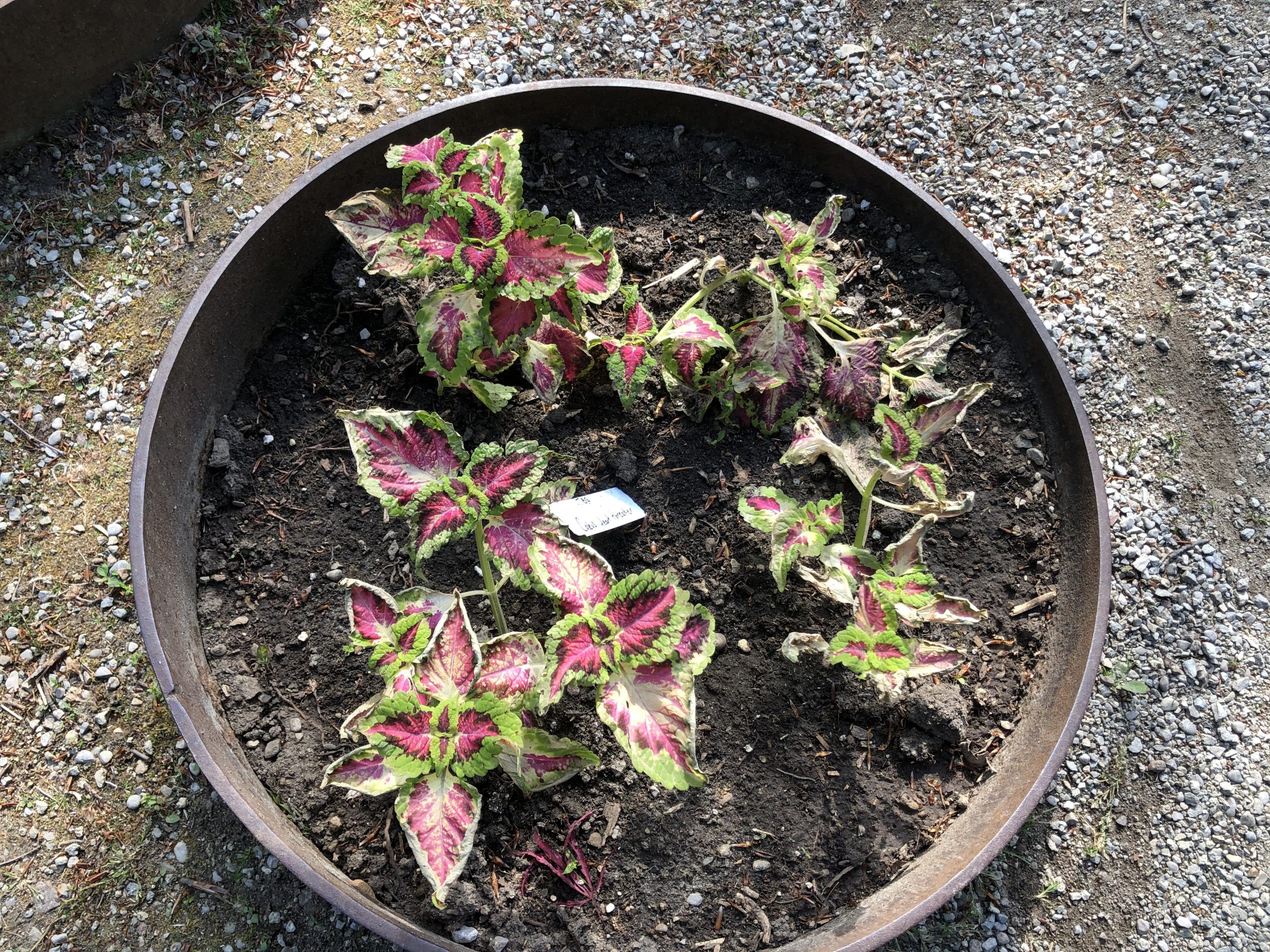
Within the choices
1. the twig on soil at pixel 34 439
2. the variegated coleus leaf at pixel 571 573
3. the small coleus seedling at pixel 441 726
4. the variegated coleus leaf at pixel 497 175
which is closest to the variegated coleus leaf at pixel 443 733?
the small coleus seedling at pixel 441 726

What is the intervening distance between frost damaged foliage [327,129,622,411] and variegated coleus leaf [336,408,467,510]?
23 centimetres

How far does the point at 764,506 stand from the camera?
2.10 metres

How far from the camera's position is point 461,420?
2408 mm

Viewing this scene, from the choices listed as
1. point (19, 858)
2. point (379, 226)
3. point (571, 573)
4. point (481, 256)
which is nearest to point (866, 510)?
point (571, 573)

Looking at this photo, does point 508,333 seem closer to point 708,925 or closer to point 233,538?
point 233,538

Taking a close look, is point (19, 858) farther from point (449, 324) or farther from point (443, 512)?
point (449, 324)

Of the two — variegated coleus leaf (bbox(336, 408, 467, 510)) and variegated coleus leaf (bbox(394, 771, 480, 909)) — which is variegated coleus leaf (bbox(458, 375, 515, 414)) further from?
variegated coleus leaf (bbox(394, 771, 480, 909))

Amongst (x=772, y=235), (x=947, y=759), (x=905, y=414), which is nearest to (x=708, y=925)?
(x=947, y=759)

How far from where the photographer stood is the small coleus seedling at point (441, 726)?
1.68 m

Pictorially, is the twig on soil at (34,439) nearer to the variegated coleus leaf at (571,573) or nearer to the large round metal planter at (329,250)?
the large round metal planter at (329,250)

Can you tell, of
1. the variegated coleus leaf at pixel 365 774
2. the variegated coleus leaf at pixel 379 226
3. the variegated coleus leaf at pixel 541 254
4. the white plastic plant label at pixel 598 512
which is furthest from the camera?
the white plastic plant label at pixel 598 512

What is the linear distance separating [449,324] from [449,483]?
1.37 feet

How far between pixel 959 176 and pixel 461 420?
2.00 m

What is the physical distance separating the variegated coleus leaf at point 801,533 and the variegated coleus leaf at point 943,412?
32 cm
